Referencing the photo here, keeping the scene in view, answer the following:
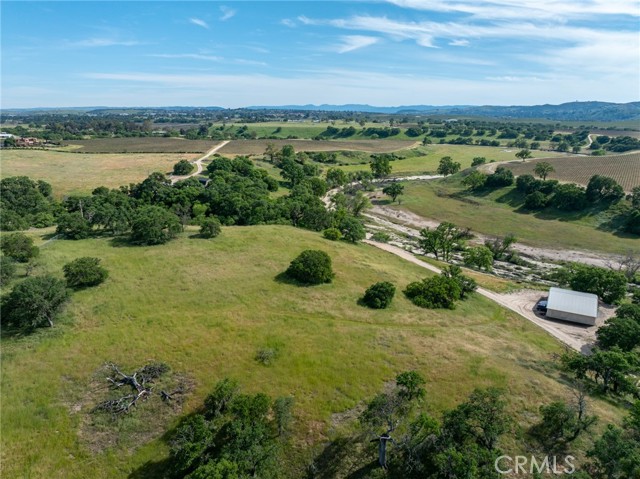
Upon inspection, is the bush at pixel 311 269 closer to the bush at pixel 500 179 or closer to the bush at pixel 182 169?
the bush at pixel 182 169

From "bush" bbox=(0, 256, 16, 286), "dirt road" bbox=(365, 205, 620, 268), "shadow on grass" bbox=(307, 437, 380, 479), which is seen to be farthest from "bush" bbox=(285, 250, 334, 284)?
"dirt road" bbox=(365, 205, 620, 268)

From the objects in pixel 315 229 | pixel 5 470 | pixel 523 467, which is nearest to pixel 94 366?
pixel 5 470

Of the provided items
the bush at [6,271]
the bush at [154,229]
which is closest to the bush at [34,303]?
the bush at [6,271]

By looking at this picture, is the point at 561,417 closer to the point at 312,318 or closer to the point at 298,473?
the point at 298,473

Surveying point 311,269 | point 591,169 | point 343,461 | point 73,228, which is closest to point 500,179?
point 591,169

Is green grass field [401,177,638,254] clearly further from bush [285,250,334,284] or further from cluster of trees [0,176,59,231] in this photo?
cluster of trees [0,176,59,231]

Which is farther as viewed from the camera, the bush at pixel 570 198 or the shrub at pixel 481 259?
the bush at pixel 570 198
